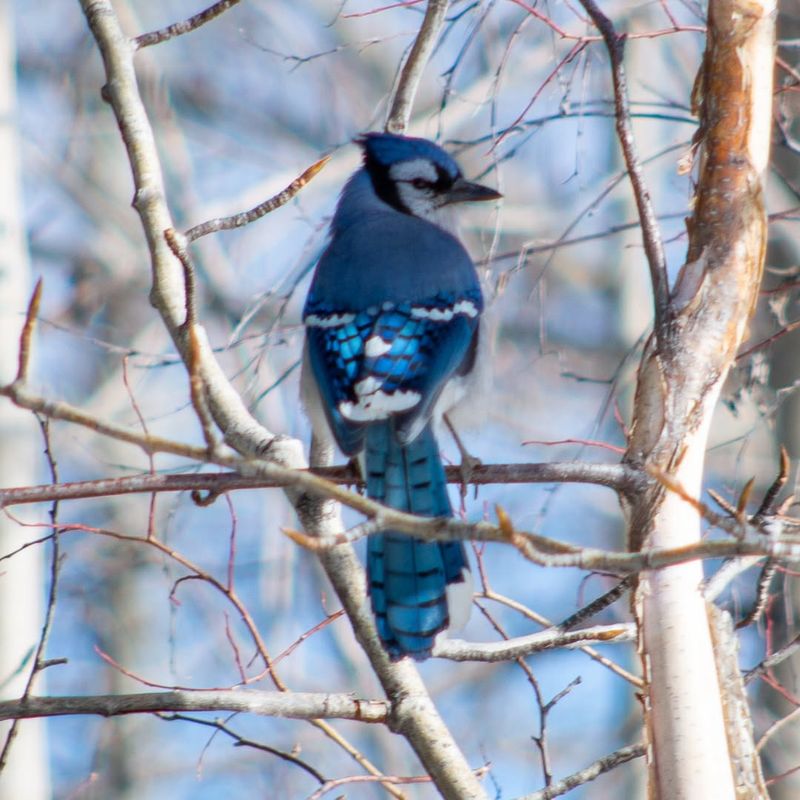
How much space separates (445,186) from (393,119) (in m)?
0.32

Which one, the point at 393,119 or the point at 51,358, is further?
the point at 51,358

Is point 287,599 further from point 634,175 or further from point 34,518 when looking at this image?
point 634,175

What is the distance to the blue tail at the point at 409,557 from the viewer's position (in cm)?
191

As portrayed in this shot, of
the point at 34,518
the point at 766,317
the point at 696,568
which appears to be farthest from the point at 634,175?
the point at 766,317

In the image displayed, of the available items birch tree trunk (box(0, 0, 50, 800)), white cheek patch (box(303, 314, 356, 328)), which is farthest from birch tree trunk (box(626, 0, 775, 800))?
birch tree trunk (box(0, 0, 50, 800))

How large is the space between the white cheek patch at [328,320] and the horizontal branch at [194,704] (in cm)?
84

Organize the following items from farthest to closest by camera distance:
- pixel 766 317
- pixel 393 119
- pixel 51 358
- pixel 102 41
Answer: pixel 51 358, pixel 766 317, pixel 393 119, pixel 102 41

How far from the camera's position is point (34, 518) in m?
3.65

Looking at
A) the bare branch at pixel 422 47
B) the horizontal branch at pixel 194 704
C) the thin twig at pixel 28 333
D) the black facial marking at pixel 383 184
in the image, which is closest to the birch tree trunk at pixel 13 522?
the black facial marking at pixel 383 184

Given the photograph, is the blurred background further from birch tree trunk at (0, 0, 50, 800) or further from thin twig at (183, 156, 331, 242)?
thin twig at (183, 156, 331, 242)

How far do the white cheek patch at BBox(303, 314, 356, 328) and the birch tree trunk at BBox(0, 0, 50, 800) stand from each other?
3.92 feet

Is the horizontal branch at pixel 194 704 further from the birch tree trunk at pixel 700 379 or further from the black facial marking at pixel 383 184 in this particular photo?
the black facial marking at pixel 383 184

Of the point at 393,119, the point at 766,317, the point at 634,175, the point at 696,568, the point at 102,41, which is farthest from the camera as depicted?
the point at 766,317

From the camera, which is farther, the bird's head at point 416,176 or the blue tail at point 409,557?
the bird's head at point 416,176
